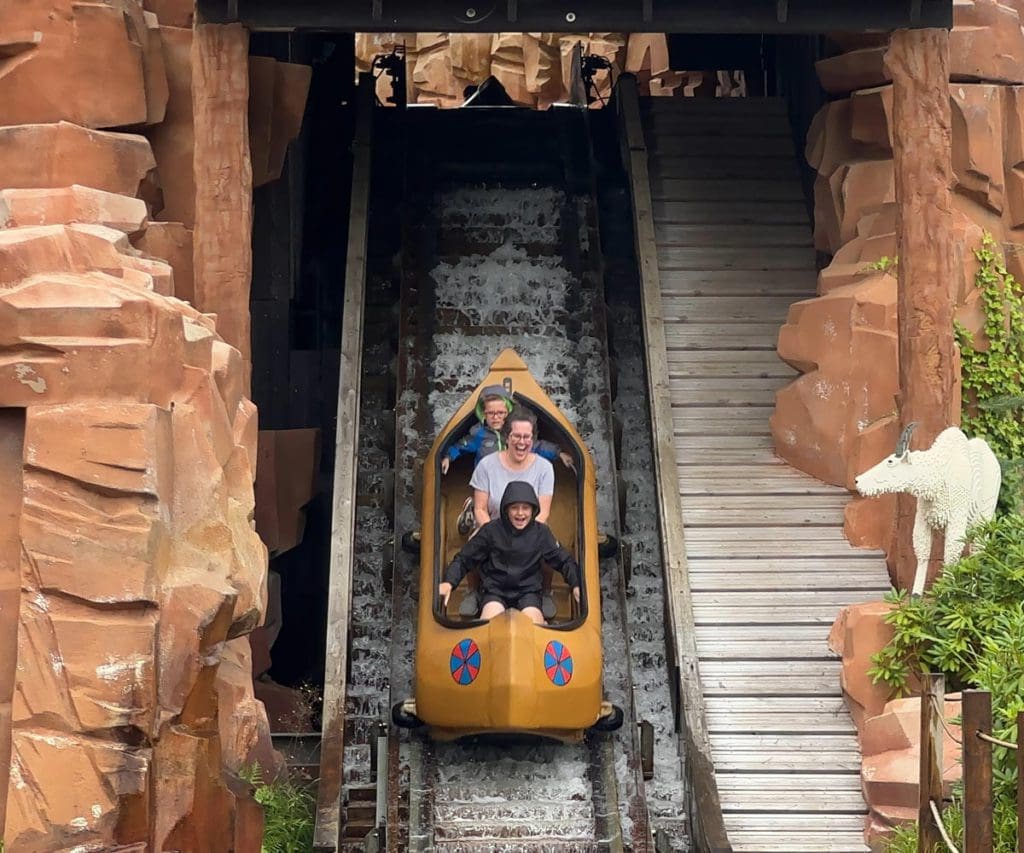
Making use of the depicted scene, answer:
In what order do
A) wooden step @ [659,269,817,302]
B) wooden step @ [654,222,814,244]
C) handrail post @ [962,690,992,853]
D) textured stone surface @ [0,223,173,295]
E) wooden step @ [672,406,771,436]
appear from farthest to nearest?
wooden step @ [654,222,814,244] < wooden step @ [659,269,817,302] < wooden step @ [672,406,771,436] < textured stone surface @ [0,223,173,295] < handrail post @ [962,690,992,853]

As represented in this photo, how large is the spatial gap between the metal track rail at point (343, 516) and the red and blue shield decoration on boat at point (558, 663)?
4.37ft

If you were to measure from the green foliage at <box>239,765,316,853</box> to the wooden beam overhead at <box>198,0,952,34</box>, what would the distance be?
4541 mm

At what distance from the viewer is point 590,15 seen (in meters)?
12.2

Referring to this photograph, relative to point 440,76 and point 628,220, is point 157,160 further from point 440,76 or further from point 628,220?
point 440,76

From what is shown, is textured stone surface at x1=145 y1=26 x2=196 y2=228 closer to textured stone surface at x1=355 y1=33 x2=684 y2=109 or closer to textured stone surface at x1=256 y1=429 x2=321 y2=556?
textured stone surface at x1=256 y1=429 x2=321 y2=556

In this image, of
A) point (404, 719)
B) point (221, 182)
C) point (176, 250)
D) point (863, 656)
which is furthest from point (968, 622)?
point (176, 250)

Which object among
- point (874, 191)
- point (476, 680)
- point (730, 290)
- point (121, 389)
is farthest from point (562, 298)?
point (121, 389)

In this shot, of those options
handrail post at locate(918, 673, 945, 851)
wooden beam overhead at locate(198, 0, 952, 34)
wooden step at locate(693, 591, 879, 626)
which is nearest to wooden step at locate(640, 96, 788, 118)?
wooden beam overhead at locate(198, 0, 952, 34)

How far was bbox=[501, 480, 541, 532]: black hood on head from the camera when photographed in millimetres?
11062

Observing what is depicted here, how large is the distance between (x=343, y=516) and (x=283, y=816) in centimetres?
226

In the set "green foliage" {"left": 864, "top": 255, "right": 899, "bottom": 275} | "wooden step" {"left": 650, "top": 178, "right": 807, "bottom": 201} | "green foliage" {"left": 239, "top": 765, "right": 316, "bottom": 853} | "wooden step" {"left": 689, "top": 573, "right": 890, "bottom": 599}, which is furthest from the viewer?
"wooden step" {"left": 650, "top": 178, "right": 807, "bottom": 201}

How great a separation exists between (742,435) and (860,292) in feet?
4.61

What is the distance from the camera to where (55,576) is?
848cm

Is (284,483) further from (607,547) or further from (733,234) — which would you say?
(733,234)
